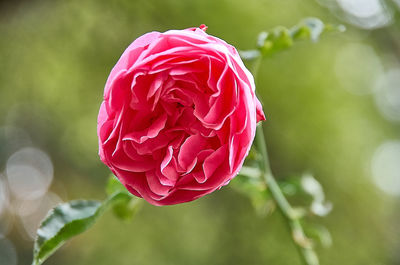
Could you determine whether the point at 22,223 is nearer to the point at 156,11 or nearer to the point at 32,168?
the point at 32,168

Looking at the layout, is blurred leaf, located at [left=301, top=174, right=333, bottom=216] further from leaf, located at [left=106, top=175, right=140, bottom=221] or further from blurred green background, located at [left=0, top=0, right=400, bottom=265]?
blurred green background, located at [left=0, top=0, right=400, bottom=265]

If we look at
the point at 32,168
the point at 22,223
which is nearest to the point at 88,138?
the point at 32,168

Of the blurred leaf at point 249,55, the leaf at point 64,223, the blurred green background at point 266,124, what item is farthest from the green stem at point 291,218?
the blurred green background at point 266,124

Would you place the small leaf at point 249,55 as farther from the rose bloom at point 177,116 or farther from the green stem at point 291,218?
the rose bloom at point 177,116

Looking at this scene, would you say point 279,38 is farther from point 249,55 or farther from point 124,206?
point 124,206

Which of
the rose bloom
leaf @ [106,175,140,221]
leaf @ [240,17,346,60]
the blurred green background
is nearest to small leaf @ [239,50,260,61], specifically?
leaf @ [240,17,346,60]

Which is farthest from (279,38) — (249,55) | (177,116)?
(177,116)
